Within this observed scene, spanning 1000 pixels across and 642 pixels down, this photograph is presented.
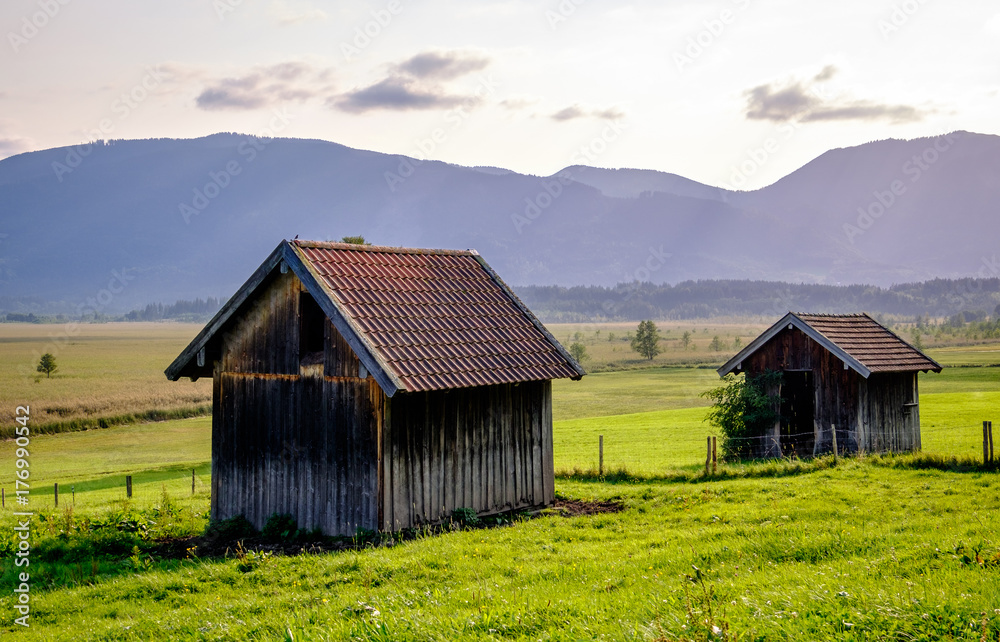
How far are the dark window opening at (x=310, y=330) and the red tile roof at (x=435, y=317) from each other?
2.41 ft

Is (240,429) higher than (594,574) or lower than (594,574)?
higher

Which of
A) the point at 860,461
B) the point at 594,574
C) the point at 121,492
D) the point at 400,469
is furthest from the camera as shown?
the point at 121,492

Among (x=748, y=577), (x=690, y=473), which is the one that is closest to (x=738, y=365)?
(x=690, y=473)

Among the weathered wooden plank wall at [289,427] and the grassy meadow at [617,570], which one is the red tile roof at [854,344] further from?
the weathered wooden plank wall at [289,427]

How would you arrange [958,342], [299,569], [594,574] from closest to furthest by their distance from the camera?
[594,574], [299,569], [958,342]

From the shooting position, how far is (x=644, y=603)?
317 inches

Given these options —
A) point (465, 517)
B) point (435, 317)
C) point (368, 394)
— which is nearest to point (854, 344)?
point (435, 317)

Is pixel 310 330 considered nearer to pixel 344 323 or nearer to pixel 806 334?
pixel 344 323

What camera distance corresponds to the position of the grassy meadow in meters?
7.39

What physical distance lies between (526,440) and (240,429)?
604 centimetres

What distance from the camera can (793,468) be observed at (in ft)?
67.5

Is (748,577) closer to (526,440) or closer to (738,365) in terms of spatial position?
(526,440)

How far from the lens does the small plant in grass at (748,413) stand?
2684 cm

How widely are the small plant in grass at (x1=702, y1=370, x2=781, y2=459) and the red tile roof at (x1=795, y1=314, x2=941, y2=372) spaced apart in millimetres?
2207
